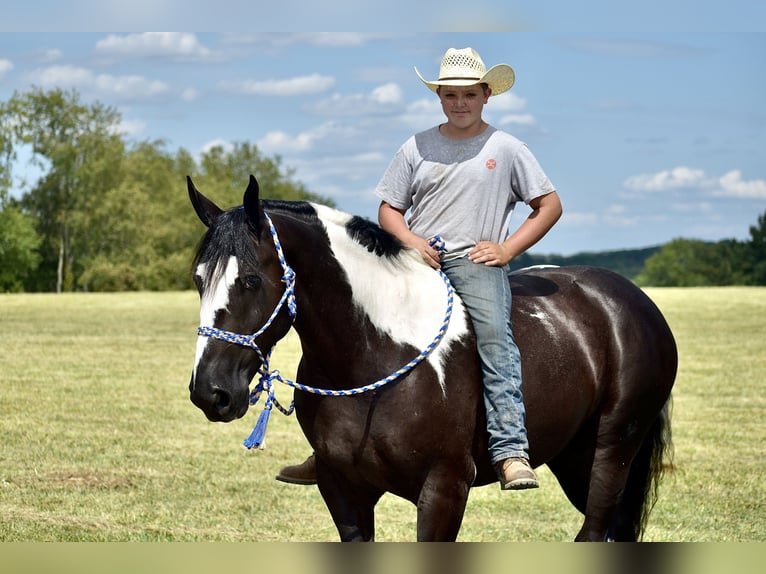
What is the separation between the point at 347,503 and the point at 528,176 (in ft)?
5.22

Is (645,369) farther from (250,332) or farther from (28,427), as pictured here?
(28,427)

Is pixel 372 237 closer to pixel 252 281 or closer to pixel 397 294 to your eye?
pixel 397 294

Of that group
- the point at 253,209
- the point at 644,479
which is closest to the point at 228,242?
the point at 253,209

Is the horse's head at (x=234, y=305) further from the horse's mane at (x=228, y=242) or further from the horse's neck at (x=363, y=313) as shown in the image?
the horse's neck at (x=363, y=313)

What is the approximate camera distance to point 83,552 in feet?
4.87

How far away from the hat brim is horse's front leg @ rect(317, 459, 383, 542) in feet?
5.54

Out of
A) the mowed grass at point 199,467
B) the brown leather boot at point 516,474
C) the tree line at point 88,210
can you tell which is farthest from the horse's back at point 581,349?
the tree line at point 88,210

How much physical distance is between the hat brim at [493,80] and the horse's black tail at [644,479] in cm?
209

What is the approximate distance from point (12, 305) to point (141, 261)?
16.5 m

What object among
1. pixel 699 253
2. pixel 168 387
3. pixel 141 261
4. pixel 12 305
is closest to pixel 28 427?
pixel 168 387

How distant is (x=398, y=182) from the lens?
4.29 m

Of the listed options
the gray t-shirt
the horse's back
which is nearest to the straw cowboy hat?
the gray t-shirt

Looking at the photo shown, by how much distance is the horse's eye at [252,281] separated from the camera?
349 centimetres

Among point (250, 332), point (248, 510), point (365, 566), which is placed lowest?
point (248, 510)
